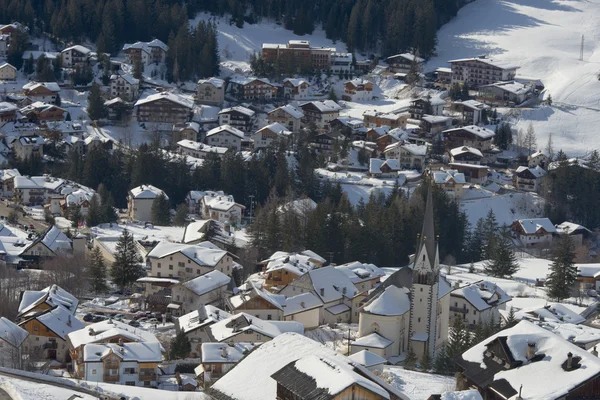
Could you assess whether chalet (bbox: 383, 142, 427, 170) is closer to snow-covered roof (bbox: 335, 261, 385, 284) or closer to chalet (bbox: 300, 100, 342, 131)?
chalet (bbox: 300, 100, 342, 131)

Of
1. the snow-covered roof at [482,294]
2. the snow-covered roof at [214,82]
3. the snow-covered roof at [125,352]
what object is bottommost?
the snow-covered roof at [482,294]

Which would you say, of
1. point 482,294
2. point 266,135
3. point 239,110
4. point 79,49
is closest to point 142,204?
point 266,135

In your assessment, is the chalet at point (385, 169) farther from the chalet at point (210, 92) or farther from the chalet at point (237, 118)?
the chalet at point (210, 92)

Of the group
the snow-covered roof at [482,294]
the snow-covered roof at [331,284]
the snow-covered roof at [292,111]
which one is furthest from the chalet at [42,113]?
the snow-covered roof at [482,294]

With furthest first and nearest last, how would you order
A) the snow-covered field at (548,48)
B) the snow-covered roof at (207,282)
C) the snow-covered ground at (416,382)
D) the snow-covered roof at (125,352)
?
the snow-covered field at (548,48) < the snow-covered roof at (207,282) < the snow-covered roof at (125,352) < the snow-covered ground at (416,382)

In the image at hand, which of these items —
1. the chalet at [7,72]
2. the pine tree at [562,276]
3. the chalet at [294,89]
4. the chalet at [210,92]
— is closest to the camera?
the pine tree at [562,276]

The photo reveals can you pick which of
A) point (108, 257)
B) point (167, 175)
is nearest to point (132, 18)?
point (167, 175)

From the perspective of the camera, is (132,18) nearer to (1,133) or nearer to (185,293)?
(1,133)

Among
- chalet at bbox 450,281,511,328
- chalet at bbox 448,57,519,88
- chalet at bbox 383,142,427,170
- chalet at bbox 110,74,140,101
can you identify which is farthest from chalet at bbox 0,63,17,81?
chalet at bbox 450,281,511,328

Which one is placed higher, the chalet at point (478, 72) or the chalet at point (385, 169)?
the chalet at point (478, 72)
